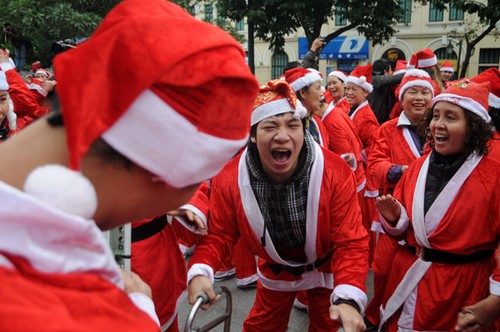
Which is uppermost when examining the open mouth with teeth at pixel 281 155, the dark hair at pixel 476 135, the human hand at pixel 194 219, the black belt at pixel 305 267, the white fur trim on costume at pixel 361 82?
the white fur trim on costume at pixel 361 82

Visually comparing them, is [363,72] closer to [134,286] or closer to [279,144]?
[279,144]

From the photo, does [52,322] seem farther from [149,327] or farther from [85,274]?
[149,327]

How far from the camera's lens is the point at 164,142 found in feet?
2.94

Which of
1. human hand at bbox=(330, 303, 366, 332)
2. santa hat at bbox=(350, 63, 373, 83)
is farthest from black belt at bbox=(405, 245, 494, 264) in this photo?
santa hat at bbox=(350, 63, 373, 83)

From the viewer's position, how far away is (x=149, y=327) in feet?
3.04

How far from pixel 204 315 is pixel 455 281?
215cm

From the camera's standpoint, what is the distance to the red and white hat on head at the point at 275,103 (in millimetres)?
2557

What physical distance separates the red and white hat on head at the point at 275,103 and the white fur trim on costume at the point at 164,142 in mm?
1591

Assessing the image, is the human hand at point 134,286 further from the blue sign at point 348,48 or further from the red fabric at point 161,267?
the blue sign at point 348,48

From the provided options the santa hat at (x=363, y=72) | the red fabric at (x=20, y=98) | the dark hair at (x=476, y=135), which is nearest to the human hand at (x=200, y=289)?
the dark hair at (x=476, y=135)

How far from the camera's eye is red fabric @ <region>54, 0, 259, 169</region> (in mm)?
817

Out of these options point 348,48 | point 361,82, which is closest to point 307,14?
point 361,82

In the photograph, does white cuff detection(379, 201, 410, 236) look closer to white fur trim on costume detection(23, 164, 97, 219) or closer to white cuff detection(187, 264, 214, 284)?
white cuff detection(187, 264, 214, 284)

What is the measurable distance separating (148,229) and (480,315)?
1703mm
